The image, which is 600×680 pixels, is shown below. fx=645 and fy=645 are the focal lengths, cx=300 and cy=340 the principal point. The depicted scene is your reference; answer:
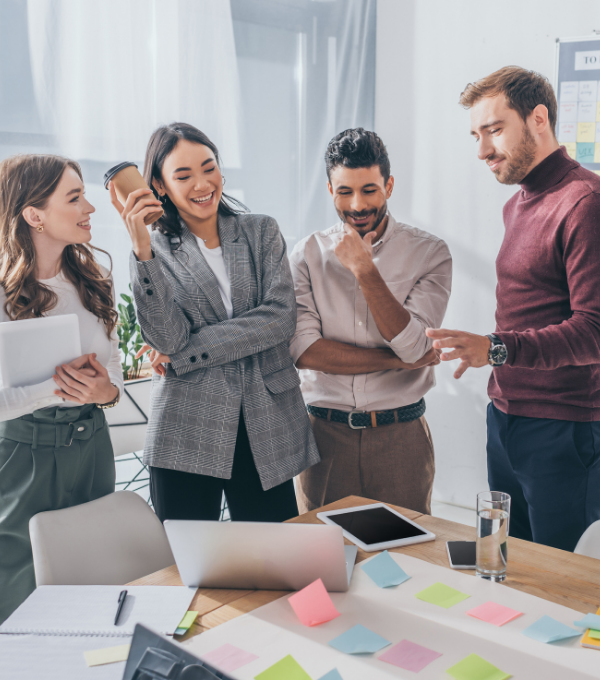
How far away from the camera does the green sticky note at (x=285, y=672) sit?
0.97 meters

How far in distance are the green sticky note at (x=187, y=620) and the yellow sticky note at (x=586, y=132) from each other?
2940mm

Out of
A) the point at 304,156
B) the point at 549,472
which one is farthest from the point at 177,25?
the point at 549,472

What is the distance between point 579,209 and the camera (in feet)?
5.74

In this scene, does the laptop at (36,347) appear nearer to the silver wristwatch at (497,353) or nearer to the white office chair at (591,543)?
the silver wristwatch at (497,353)

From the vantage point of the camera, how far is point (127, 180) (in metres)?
1.66

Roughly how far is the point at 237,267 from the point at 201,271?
10 cm

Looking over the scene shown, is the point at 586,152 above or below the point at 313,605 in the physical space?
above

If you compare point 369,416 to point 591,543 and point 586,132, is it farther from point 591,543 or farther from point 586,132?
point 586,132

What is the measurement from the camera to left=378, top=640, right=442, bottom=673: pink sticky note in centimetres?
100

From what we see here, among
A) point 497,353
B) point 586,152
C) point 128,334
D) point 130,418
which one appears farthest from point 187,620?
point 586,152

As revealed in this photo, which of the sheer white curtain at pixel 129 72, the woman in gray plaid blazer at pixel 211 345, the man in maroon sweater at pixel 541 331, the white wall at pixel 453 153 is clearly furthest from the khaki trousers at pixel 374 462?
the sheer white curtain at pixel 129 72

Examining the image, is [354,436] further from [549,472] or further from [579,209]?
[579,209]

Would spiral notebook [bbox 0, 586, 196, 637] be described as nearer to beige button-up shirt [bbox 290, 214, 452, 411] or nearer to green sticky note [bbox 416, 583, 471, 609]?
green sticky note [bbox 416, 583, 471, 609]

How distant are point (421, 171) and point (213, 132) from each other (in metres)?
1.20
